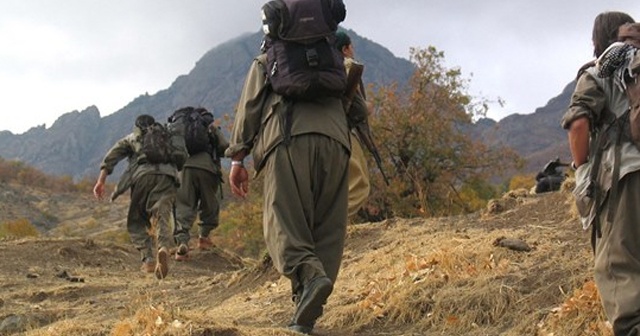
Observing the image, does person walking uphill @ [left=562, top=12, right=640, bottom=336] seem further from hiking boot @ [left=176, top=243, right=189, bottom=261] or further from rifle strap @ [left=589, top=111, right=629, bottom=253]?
hiking boot @ [left=176, top=243, right=189, bottom=261]

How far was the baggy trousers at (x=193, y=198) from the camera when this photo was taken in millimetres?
11141

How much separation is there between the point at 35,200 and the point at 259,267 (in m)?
53.1

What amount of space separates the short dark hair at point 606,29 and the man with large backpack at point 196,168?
7.38 meters

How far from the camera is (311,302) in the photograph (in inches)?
177

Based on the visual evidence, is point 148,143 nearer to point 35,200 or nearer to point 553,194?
point 553,194

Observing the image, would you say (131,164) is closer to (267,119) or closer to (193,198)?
(193,198)

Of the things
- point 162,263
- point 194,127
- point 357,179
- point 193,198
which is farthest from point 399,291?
point 193,198

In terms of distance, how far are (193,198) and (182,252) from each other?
2.69 ft

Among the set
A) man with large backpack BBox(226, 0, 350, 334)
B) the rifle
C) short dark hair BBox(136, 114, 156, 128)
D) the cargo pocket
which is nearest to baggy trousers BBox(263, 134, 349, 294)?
man with large backpack BBox(226, 0, 350, 334)

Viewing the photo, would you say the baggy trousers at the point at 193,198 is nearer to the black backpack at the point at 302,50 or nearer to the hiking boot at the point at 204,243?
the hiking boot at the point at 204,243

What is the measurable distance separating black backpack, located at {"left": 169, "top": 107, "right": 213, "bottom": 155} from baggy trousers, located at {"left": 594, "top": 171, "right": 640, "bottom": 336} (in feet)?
25.2

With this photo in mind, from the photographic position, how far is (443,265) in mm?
5773

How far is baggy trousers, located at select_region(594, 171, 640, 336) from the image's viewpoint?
12.0 feet

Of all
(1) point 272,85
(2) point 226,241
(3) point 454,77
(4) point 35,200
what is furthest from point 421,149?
(4) point 35,200
